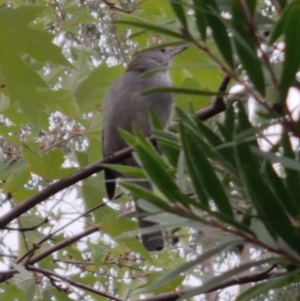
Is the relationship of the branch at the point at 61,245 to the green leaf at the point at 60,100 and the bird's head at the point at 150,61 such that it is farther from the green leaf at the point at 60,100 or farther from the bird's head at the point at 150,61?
the bird's head at the point at 150,61

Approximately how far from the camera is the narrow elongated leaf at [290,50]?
0.29 m

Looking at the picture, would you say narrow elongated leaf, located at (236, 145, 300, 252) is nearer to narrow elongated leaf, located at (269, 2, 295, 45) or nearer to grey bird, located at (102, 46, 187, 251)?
narrow elongated leaf, located at (269, 2, 295, 45)

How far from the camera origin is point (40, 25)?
109 centimetres

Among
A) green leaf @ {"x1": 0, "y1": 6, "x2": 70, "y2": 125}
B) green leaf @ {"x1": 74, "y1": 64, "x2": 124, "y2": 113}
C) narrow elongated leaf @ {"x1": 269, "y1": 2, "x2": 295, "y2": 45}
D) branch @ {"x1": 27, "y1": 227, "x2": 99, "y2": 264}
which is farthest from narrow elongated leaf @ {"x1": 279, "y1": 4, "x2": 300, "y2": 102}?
green leaf @ {"x1": 74, "y1": 64, "x2": 124, "y2": 113}

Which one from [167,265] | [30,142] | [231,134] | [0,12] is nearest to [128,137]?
[231,134]

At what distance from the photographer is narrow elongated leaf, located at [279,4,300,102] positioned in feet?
0.96

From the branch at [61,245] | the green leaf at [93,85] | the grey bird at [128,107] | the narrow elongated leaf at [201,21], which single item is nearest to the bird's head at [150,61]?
the grey bird at [128,107]


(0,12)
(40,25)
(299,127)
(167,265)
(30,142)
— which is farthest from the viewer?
(167,265)

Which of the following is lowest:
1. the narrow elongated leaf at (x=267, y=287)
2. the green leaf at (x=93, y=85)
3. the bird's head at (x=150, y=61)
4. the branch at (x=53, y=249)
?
the narrow elongated leaf at (x=267, y=287)

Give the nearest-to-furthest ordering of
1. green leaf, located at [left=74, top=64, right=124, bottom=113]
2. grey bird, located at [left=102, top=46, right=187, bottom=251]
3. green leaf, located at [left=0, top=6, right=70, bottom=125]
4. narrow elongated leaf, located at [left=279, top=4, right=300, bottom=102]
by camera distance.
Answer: narrow elongated leaf, located at [left=279, top=4, right=300, bottom=102] → green leaf, located at [left=0, top=6, right=70, bottom=125] → green leaf, located at [left=74, top=64, right=124, bottom=113] → grey bird, located at [left=102, top=46, right=187, bottom=251]

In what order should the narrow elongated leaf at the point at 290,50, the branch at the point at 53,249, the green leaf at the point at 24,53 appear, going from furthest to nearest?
the branch at the point at 53,249, the green leaf at the point at 24,53, the narrow elongated leaf at the point at 290,50

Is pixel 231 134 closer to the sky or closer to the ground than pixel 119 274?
closer to the ground

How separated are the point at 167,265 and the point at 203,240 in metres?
0.87

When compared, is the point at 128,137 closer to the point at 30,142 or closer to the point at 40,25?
the point at 30,142
